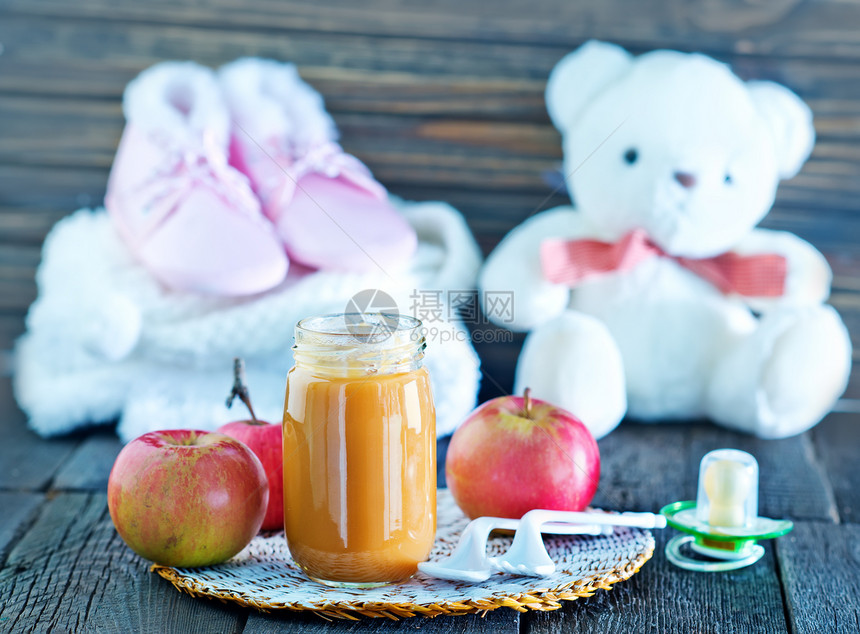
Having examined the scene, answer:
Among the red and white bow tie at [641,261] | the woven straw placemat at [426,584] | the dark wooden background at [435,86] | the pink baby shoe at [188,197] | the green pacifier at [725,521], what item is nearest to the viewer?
the woven straw placemat at [426,584]

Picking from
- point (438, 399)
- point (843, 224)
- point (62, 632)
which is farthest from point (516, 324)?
point (62, 632)

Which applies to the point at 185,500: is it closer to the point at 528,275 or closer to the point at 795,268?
the point at 528,275

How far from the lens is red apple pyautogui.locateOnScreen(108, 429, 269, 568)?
2.49 feet

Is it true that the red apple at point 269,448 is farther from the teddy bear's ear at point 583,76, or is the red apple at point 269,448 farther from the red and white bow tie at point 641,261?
the teddy bear's ear at point 583,76

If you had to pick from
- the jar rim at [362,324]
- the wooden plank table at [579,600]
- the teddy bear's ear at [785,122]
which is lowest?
the wooden plank table at [579,600]

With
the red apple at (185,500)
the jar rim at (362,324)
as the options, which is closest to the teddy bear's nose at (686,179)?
the jar rim at (362,324)

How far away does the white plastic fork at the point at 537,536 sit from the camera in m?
0.76

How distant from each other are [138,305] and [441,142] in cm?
57

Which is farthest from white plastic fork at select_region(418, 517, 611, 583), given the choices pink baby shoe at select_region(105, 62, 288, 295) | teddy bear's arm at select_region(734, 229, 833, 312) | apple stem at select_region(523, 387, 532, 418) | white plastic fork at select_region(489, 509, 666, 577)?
teddy bear's arm at select_region(734, 229, 833, 312)

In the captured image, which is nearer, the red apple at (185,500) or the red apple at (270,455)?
the red apple at (185,500)

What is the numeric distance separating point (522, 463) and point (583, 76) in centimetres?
69

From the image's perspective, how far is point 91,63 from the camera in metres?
1.43

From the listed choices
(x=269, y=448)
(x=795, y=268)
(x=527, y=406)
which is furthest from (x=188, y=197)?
(x=795, y=268)

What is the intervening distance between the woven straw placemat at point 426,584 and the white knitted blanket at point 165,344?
36 cm
